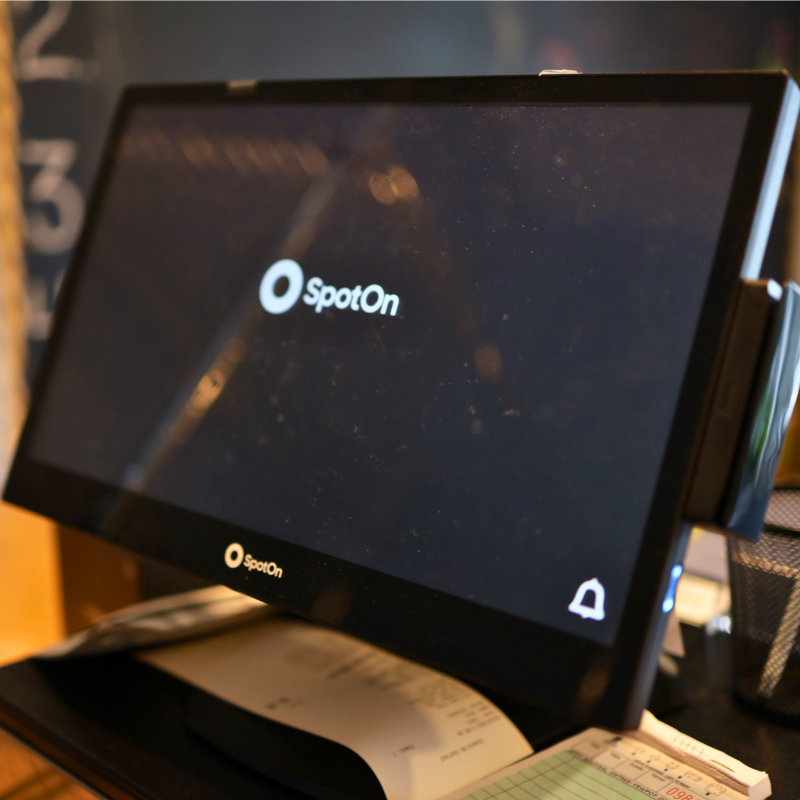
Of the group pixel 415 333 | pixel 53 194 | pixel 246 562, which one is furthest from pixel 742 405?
pixel 53 194

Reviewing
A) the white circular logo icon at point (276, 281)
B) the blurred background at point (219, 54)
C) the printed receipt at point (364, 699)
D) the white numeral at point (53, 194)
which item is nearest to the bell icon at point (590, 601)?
the printed receipt at point (364, 699)

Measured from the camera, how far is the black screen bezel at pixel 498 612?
0.39 meters

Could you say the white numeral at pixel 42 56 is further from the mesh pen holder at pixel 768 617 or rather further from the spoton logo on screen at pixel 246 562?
the mesh pen holder at pixel 768 617

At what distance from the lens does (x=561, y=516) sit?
1.39ft

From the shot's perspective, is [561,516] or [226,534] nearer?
[561,516]

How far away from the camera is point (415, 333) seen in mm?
500

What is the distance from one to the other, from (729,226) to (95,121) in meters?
1.42

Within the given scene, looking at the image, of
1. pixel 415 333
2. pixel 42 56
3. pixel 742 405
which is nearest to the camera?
pixel 742 405

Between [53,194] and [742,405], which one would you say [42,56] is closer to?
[53,194]

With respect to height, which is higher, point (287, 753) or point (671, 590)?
point (671, 590)

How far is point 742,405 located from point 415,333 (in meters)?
0.21

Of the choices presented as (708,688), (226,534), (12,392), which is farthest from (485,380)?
(12,392)

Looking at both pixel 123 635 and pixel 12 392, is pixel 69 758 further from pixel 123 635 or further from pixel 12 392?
pixel 12 392

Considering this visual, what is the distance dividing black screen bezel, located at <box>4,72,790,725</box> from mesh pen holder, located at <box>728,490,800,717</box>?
0.19 meters
